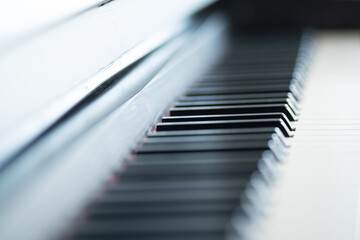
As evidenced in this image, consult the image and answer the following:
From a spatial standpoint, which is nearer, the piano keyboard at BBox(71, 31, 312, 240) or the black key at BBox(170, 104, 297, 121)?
the piano keyboard at BBox(71, 31, 312, 240)

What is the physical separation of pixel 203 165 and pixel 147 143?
0.53ft

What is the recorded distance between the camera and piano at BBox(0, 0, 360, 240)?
0.84 m

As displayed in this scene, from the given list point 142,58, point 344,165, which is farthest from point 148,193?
point 142,58

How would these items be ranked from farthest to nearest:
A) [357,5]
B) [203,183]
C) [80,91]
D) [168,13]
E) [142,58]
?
[357,5]
[168,13]
[142,58]
[80,91]
[203,183]

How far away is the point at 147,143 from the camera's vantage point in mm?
1203

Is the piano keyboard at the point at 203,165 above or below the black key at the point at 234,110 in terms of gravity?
below

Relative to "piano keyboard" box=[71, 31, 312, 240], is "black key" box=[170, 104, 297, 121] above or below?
above

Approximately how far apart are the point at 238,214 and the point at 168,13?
3.72 feet

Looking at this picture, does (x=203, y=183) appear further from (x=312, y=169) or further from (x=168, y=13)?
(x=168, y=13)

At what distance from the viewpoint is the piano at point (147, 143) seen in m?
0.84

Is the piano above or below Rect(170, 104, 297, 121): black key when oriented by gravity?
below

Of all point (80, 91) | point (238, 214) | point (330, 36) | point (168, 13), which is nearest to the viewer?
point (238, 214)

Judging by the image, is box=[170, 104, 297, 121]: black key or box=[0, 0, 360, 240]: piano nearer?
box=[0, 0, 360, 240]: piano

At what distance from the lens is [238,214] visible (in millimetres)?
869
